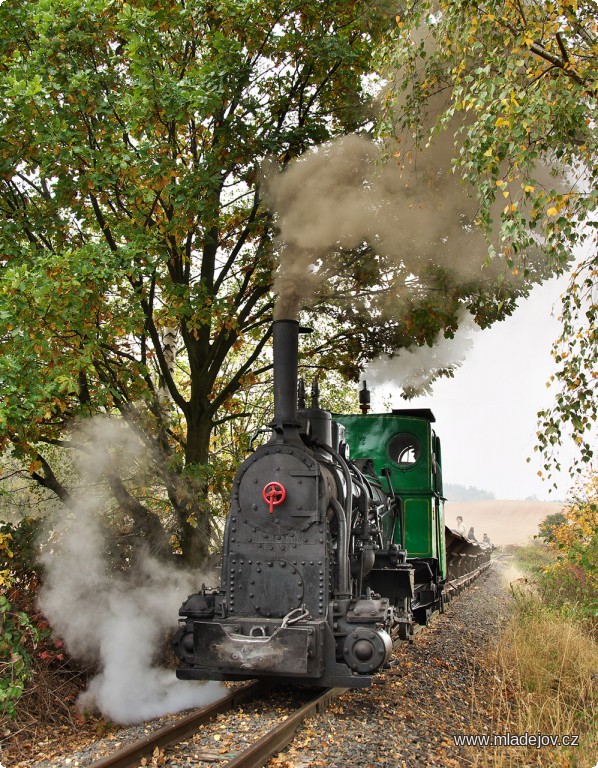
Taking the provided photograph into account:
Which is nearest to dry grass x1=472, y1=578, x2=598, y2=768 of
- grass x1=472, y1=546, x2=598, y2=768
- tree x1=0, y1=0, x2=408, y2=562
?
grass x1=472, y1=546, x2=598, y2=768

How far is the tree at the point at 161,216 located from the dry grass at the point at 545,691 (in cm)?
359

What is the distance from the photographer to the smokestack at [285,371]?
272 inches

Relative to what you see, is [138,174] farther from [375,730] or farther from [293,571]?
[375,730]

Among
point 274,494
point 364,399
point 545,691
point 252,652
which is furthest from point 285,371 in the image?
point 364,399

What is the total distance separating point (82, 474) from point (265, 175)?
4868 millimetres

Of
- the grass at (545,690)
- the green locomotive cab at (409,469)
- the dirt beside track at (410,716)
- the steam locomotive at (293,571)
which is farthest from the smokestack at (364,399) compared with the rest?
the grass at (545,690)

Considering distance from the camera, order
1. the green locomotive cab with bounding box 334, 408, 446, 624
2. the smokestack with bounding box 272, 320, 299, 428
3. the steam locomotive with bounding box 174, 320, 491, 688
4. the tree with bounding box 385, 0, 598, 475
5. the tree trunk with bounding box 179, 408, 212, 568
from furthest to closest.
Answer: the green locomotive cab with bounding box 334, 408, 446, 624 < the tree trunk with bounding box 179, 408, 212, 568 < the smokestack with bounding box 272, 320, 299, 428 < the steam locomotive with bounding box 174, 320, 491, 688 < the tree with bounding box 385, 0, 598, 475

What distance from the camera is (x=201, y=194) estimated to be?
328 inches

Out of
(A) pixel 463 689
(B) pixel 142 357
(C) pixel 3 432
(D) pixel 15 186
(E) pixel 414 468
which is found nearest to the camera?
(C) pixel 3 432

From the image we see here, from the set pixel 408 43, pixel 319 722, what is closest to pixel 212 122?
pixel 408 43

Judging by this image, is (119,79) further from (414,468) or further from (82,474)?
(414,468)

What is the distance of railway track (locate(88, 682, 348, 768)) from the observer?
468cm

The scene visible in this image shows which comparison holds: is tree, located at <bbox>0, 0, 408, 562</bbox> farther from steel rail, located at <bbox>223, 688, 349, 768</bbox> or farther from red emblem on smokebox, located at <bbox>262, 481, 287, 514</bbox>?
steel rail, located at <bbox>223, 688, 349, 768</bbox>

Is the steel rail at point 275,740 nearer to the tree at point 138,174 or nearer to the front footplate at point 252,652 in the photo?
the front footplate at point 252,652
